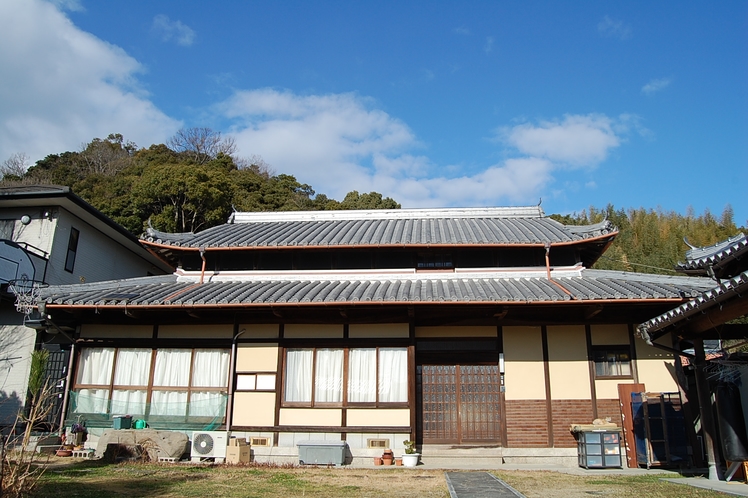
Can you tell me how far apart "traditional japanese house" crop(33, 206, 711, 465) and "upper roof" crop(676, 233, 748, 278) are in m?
2.92

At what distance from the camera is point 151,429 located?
12484mm

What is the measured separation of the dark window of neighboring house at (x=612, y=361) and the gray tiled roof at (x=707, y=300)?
2.66 m

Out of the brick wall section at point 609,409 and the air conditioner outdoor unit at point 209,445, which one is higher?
the brick wall section at point 609,409

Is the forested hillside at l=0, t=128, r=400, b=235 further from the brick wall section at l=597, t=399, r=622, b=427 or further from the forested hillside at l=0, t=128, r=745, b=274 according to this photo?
the brick wall section at l=597, t=399, r=622, b=427

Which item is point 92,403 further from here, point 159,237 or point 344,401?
point 344,401

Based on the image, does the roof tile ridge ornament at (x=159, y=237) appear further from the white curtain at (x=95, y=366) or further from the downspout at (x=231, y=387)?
the downspout at (x=231, y=387)

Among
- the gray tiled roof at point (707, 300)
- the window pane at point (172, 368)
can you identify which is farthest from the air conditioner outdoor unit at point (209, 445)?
the gray tiled roof at point (707, 300)

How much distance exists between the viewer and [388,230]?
676 inches

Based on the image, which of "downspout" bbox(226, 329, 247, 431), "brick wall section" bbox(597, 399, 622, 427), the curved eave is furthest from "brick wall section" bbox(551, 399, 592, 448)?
"downspout" bbox(226, 329, 247, 431)

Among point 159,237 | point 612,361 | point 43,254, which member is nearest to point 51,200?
point 43,254

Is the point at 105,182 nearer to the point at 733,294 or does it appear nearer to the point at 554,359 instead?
the point at 554,359

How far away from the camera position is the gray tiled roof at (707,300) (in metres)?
7.64

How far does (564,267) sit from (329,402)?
7165 millimetres

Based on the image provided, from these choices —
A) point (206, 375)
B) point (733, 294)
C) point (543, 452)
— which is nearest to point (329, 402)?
point (206, 375)
